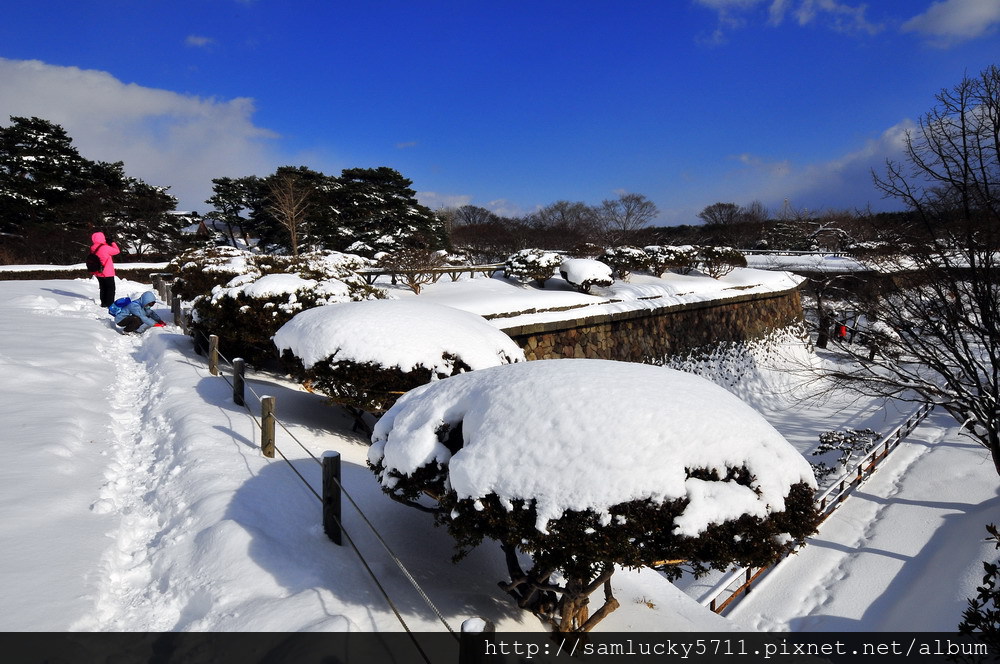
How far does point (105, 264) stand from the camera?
12.0 meters

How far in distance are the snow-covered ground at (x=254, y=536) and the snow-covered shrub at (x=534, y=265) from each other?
10021mm

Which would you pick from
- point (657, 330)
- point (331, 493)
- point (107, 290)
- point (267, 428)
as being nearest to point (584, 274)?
point (657, 330)

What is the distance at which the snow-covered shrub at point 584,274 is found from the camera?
54.1 ft

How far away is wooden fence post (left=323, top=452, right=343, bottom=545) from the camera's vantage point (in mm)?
3943

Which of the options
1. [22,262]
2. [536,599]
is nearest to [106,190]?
[22,262]

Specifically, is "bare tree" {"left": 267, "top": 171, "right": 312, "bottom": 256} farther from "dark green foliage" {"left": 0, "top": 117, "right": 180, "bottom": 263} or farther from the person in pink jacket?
the person in pink jacket

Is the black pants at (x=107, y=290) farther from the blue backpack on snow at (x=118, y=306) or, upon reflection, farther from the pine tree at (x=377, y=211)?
the pine tree at (x=377, y=211)

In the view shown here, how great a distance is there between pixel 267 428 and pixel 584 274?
12689mm

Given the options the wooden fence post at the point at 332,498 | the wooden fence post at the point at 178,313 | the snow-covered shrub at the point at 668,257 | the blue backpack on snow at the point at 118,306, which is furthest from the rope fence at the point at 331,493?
the snow-covered shrub at the point at 668,257

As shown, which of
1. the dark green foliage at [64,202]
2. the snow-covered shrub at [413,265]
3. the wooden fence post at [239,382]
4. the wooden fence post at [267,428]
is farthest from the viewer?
the dark green foliage at [64,202]

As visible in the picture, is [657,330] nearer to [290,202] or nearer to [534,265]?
[534,265]

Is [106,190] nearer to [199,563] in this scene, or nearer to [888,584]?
[199,563]

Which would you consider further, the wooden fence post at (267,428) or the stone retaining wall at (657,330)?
the stone retaining wall at (657,330)

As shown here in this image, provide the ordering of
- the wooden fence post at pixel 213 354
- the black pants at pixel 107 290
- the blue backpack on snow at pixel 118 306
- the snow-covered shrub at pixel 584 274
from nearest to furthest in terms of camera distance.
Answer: the wooden fence post at pixel 213 354, the blue backpack on snow at pixel 118 306, the black pants at pixel 107 290, the snow-covered shrub at pixel 584 274
